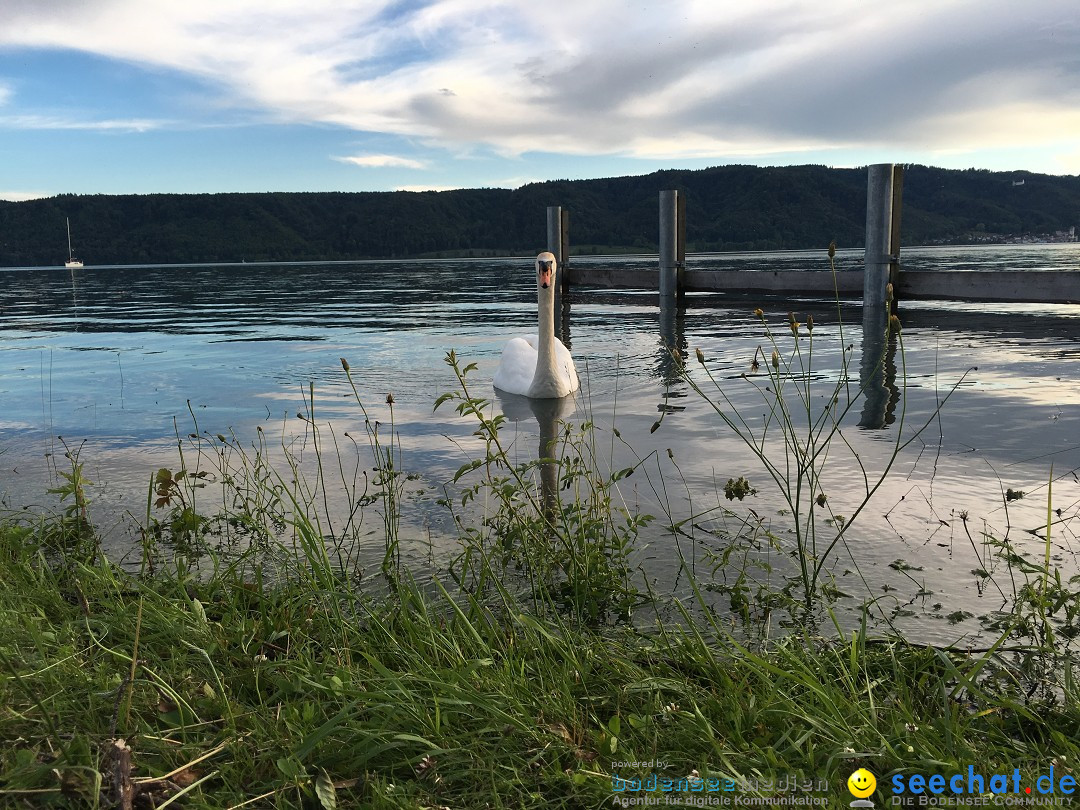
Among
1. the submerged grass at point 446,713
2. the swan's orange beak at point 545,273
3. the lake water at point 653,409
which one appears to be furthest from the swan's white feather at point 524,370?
the submerged grass at point 446,713

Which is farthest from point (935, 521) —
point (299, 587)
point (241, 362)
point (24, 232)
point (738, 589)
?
point (24, 232)

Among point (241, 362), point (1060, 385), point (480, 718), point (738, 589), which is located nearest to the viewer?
point (480, 718)

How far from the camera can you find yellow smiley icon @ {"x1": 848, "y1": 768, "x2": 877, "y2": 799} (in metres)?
2.08

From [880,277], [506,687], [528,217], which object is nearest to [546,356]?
[506,687]

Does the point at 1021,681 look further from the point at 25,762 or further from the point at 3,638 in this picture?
the point at 3,638

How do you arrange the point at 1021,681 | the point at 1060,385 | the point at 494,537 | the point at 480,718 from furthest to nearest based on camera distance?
the point at 1060,385 < the point at 494,537 < the point at 1021,681 < the point at 480,718

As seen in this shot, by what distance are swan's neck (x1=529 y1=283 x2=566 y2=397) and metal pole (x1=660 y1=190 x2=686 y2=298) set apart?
11136mm

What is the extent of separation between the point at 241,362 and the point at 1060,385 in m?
10.7

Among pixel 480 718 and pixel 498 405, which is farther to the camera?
pixel 498 405

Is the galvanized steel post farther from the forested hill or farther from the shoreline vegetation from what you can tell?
the forested hill

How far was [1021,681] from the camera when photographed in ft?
9.52

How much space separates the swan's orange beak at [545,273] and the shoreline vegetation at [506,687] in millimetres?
4662

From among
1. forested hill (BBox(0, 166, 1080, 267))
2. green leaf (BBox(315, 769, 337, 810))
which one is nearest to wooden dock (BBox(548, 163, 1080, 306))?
green leaf (BBox(315, 769, 337, 810))

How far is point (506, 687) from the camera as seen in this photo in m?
2.58
